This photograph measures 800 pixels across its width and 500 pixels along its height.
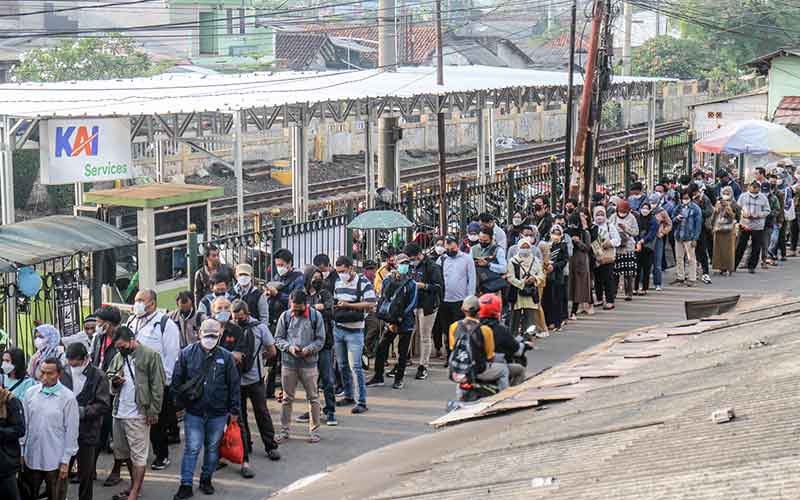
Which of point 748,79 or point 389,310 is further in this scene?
point 748,79

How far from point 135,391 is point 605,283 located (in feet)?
31.7

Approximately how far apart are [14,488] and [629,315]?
1079cm

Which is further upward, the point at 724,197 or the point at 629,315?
the point at 724,197

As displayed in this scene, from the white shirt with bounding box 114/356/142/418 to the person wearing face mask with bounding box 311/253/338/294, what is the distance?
3.57 metres

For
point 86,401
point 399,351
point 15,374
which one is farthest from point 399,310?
point 15,374

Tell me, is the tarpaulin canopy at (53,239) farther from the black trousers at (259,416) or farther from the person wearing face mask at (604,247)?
the person wearing face mask at (604,247)

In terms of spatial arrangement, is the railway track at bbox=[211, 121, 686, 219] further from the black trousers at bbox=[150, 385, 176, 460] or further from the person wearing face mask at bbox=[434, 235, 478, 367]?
the black trousers at bbox=[150, 385, 176, 460]

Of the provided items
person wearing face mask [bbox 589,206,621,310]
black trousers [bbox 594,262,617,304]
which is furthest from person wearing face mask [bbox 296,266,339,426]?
black trousers [bbox 594,262,617,304]

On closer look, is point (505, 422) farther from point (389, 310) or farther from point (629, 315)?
point (629, 315)

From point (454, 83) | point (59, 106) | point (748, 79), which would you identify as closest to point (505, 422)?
point (59, 106)

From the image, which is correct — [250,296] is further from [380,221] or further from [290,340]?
[380,221]

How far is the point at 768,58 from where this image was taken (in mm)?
31734

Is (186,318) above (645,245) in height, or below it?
above

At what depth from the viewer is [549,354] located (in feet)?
49.8
